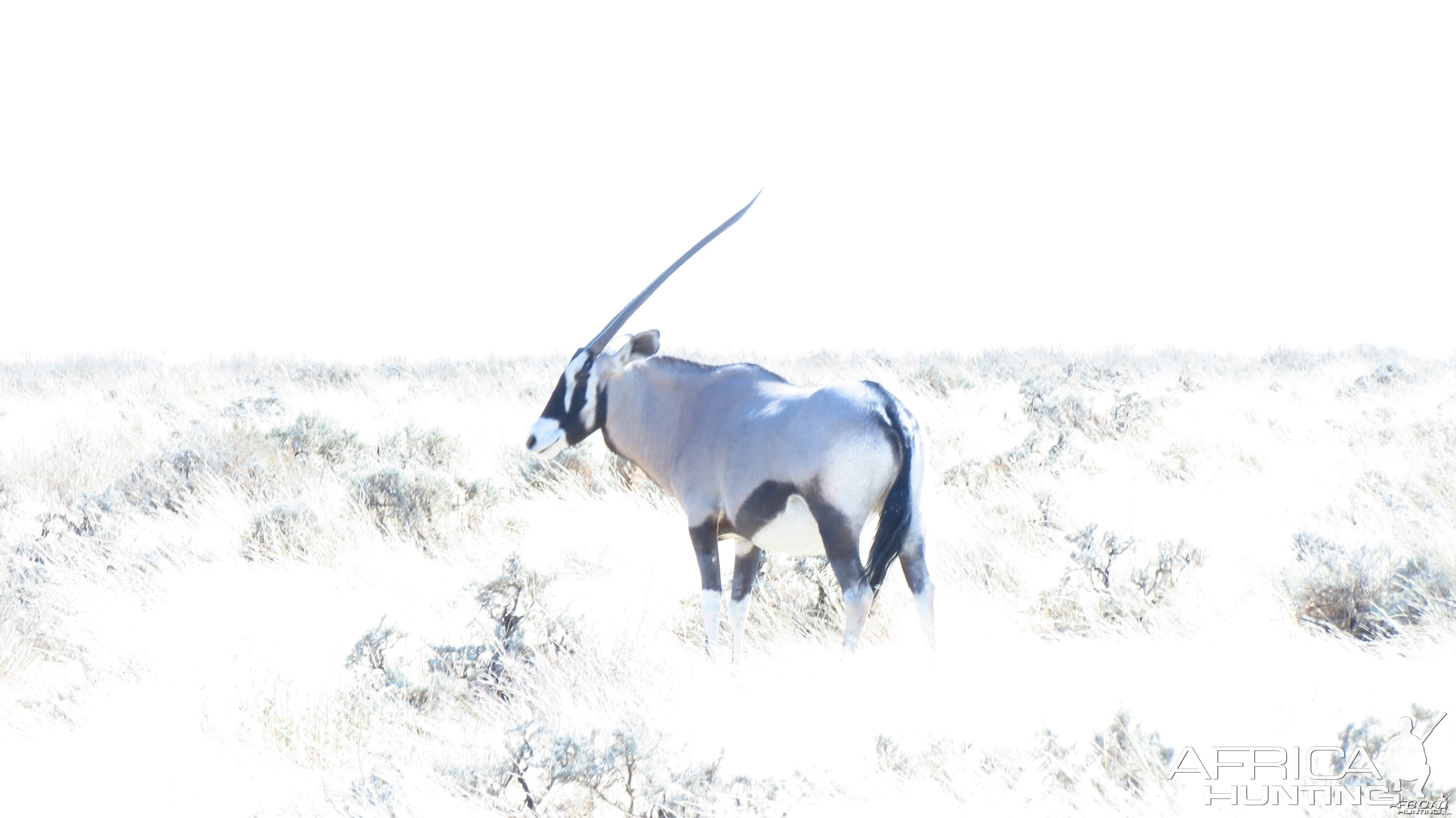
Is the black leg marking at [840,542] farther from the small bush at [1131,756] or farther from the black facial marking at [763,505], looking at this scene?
the small bush at [1131,756]

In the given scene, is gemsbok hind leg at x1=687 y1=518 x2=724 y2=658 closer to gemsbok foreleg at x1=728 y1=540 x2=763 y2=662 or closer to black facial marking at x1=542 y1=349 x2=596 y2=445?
gemsbok foreleg at x1=728 y1=540 x2=763 y2=662

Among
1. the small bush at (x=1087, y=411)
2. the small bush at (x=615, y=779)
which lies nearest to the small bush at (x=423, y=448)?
the small bush at (x=1087, y=411)

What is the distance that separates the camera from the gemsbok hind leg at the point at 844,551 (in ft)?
13.7

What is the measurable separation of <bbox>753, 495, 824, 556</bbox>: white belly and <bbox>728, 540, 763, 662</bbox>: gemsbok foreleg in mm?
354

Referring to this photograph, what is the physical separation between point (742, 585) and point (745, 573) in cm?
7

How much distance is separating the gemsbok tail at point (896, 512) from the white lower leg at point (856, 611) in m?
0.05

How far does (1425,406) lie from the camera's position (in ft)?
47.7

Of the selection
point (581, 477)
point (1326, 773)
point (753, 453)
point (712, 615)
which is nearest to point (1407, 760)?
point (1326, 773)

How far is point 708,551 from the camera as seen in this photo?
4707 mm

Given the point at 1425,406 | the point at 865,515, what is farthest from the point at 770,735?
the point at 1425,406

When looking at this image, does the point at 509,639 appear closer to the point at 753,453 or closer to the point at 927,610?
the point at 753,453

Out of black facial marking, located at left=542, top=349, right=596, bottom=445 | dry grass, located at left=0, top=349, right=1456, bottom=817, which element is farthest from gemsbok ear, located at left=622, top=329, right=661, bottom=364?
dry grass, located at left=0, top=349, right=1456, bottom=817

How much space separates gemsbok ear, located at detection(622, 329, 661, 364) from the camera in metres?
5.39

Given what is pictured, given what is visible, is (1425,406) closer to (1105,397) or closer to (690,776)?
(1105,397)
